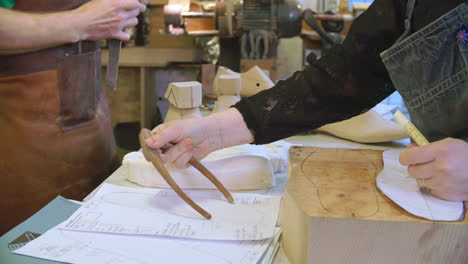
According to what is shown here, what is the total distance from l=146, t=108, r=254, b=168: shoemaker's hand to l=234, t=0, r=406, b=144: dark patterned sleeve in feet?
0.11

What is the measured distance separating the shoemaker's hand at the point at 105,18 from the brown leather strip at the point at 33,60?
69mm

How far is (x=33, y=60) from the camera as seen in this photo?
4.46 ft

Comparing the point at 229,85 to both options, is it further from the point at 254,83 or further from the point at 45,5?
the point at 45,5

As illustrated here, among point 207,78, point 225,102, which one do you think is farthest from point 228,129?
point 207,78

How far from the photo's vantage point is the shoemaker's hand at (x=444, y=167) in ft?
2.68

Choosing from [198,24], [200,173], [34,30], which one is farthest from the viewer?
[198,24]

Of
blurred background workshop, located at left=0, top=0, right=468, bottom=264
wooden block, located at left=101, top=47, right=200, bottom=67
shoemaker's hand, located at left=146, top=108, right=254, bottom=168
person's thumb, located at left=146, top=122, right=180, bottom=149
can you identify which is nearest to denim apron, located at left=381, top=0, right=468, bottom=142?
blurred background workshop, located at left=0, top=0, right=468, bottom=264

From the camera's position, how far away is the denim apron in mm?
930

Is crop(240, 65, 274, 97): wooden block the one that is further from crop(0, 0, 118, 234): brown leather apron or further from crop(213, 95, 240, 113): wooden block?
crop(0, 0, 118, 234): brown leather apron

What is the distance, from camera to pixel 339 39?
102 inches

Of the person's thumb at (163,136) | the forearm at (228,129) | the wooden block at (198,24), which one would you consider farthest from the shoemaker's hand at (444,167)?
the wooden block at (198,24)

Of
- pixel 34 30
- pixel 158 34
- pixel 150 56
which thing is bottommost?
pixel 150 56

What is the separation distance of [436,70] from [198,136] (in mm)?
555

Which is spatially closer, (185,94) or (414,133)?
(414,133)
